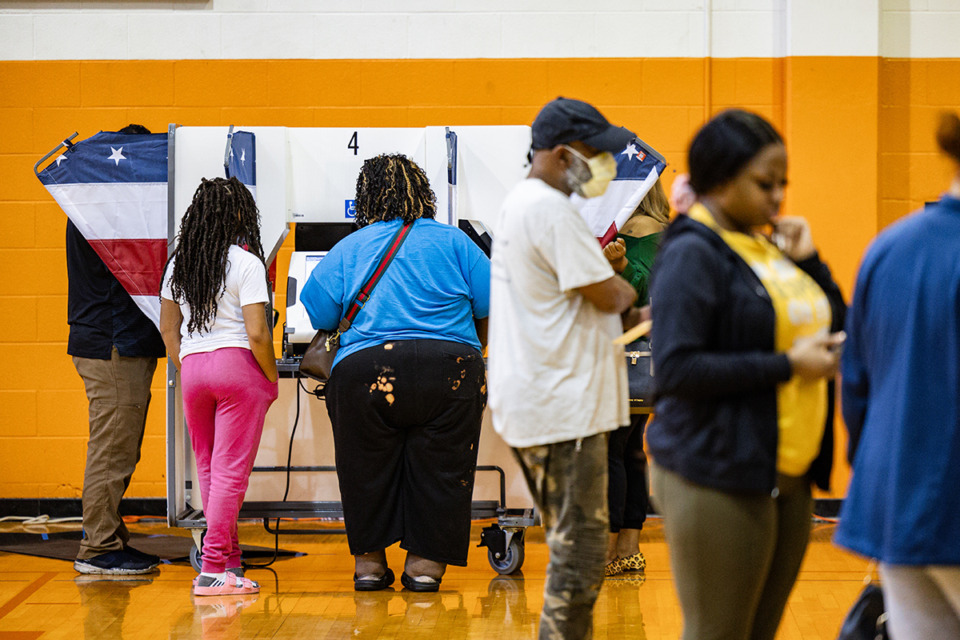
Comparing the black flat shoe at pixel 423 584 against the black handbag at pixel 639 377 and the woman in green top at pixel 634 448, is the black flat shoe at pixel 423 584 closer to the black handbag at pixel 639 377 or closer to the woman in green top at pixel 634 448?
the woman in green top at pixel 634 448

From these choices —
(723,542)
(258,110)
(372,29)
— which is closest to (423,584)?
(723,542)

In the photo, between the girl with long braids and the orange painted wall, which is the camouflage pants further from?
the orange painted wall

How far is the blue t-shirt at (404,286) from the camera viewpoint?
3549mm

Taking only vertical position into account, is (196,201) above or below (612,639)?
above

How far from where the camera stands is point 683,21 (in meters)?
5.13

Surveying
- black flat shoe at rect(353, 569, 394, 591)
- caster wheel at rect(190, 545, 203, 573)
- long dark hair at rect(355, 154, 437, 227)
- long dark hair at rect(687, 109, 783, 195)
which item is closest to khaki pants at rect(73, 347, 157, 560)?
caster wheel at rect(190, 545, 203, 573)

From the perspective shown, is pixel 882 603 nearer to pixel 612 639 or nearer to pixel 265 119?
pixel 612 639

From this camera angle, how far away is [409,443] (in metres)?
3.66

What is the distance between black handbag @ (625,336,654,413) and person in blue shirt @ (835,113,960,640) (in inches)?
83.8

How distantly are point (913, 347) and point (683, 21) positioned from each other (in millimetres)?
4038

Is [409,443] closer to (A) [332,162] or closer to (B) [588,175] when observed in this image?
(A) [332,162]

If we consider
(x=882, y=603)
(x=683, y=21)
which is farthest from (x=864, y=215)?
(x=882, y=603)

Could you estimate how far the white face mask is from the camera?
85.4 inches

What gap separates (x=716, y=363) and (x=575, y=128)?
77cm
